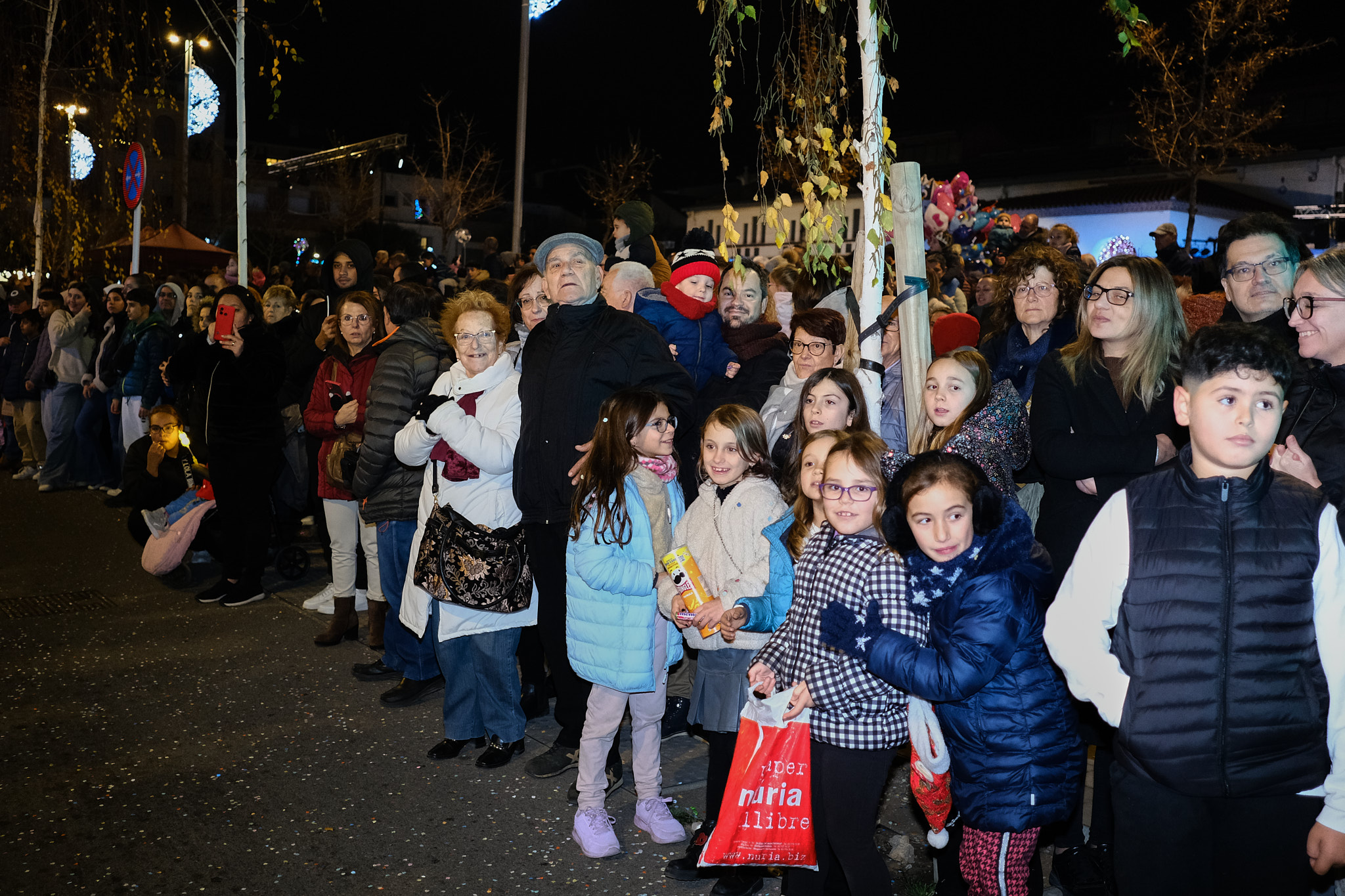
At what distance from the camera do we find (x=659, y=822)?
4141 millimetres

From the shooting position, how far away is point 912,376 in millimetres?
3896

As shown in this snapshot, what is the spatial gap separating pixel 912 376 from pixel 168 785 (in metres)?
3.64

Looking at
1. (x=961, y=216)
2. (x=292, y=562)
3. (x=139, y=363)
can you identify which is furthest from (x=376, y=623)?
(x=961, y=216)

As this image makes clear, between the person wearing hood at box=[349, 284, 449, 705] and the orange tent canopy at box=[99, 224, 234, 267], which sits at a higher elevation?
the orange tent canopy at box=[99, 224, 234, 267]

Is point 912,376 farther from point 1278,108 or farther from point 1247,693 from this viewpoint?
point 1278,108

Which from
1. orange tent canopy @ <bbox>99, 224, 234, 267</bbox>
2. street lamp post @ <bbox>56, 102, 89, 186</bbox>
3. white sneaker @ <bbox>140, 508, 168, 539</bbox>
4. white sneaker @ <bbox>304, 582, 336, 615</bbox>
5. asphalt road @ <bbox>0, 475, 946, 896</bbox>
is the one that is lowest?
asphalt road @ <bbox>0, 475, 946, 896</bbox>

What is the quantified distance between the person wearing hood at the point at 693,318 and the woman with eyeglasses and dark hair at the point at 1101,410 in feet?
7.67

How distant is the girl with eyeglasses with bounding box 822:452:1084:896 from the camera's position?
9.77 feet

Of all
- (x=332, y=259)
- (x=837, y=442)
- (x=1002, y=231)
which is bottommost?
(x=837, y=442)

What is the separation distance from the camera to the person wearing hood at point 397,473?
5633 mm

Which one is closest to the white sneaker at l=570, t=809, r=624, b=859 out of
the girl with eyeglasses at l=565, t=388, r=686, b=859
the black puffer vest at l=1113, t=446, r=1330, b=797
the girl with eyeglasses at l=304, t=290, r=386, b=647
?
the girl with eyeglasses at l=565, t=388, r=686, b=859

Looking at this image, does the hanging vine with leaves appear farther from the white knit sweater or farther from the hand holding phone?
the hand holding phone

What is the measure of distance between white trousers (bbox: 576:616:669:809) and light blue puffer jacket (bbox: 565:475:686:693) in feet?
0.29

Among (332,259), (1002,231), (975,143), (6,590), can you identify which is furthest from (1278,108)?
(975,143)
